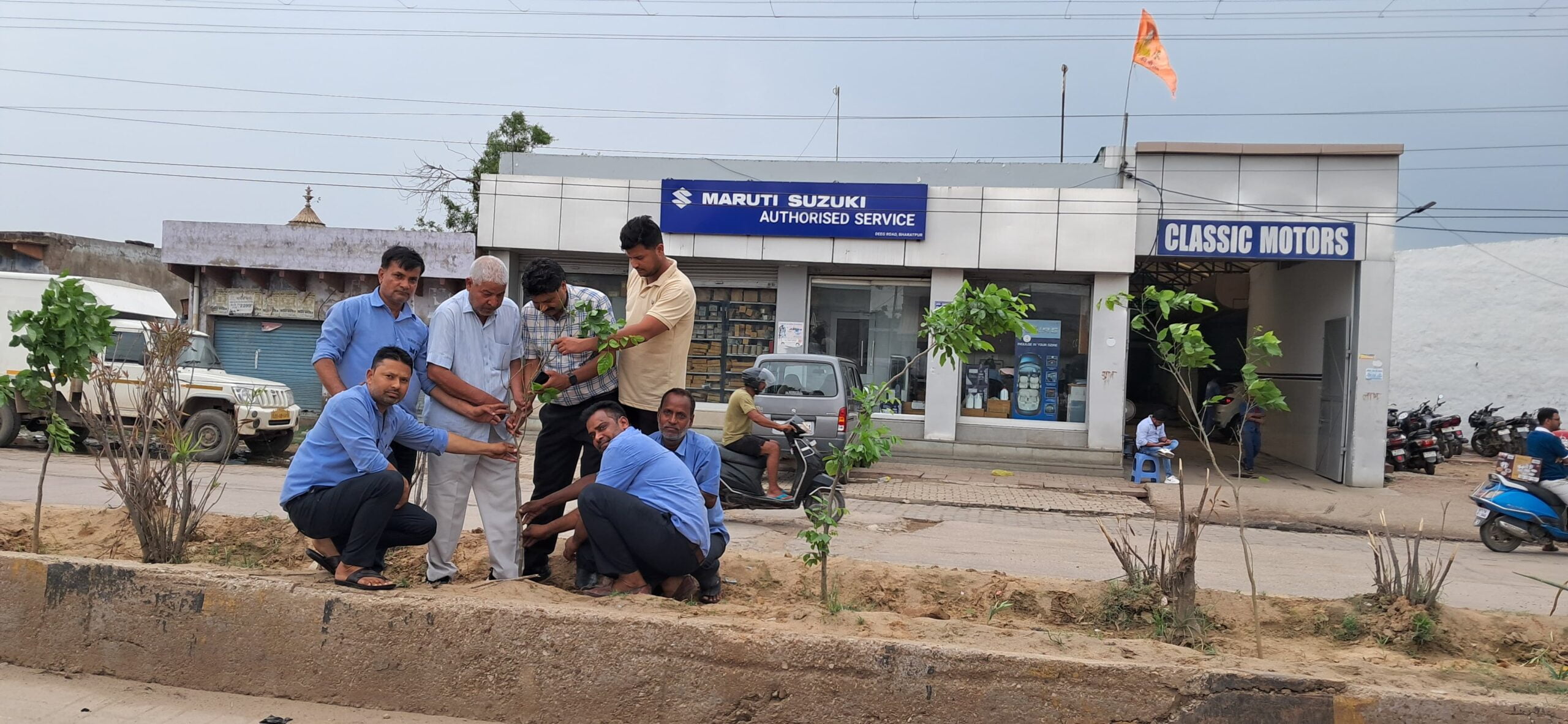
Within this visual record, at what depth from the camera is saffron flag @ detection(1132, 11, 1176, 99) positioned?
1733 centimetres

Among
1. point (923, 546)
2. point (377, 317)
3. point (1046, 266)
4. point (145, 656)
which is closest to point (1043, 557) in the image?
point (923, 546)

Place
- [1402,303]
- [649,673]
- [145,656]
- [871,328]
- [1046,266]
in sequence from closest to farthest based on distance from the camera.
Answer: [649,673]
[145,656]
[1046,266]
[871,328]
[1402,303]

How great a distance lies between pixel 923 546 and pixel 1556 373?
22.6 metres

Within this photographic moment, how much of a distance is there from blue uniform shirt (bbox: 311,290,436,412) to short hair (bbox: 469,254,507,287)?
1.42ft

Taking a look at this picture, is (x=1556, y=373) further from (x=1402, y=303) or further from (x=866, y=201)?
(x=866, y=201)

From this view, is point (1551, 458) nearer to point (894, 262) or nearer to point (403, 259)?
point (894, 262)

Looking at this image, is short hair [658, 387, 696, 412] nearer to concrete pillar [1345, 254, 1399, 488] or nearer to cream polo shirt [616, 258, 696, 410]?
cream polo shirt [616, 258, 696, 410]

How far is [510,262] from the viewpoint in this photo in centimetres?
1828

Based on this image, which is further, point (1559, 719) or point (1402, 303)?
point (1402, 303)

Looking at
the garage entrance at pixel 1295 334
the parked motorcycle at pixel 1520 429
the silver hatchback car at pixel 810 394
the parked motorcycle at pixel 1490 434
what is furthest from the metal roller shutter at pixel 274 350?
the parked motorcycle at pixel 1490 434

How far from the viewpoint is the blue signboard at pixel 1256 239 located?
624 inches

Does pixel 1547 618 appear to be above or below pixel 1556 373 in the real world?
below

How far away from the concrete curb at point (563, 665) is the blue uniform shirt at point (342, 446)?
49cm

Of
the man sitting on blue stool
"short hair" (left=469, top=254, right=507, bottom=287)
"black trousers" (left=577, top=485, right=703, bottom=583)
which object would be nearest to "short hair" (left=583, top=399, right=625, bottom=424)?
"black trousers" (left=577, top=485, right=703, bottom=583)
